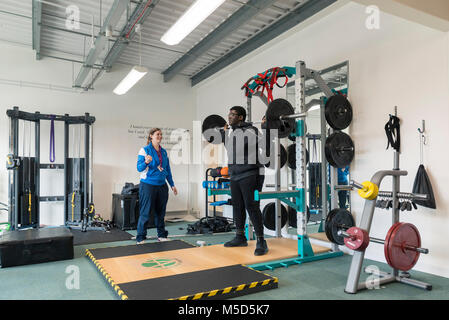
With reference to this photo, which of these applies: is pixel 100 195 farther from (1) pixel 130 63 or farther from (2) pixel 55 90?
(1) pixel 130 63

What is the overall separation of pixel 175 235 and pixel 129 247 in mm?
1418

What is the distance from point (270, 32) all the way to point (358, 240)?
419 cm

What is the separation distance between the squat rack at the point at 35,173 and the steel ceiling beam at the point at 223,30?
7.82 ft

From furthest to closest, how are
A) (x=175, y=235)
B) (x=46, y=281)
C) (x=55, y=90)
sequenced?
(x=55, y=90) → (x=175, y=235) → (x=46, y=281)

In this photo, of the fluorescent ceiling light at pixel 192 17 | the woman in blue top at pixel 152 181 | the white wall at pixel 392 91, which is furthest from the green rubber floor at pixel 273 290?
the fluorescent ceiling light at pixel 192 17

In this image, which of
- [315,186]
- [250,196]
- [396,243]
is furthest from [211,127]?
[396,243]

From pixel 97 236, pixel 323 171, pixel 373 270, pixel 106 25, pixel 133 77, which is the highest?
pixel 106 25

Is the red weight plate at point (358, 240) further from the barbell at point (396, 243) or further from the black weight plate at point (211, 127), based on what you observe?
the black weight plate at point (211, 127)

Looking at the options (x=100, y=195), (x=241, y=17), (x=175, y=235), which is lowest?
(x=175, y=235)

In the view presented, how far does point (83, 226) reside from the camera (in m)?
5.88

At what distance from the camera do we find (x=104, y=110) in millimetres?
7375

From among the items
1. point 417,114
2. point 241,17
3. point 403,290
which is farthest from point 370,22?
point 403,290

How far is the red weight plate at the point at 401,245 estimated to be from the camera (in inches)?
107

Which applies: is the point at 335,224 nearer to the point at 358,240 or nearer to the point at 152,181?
the point at 358,240
